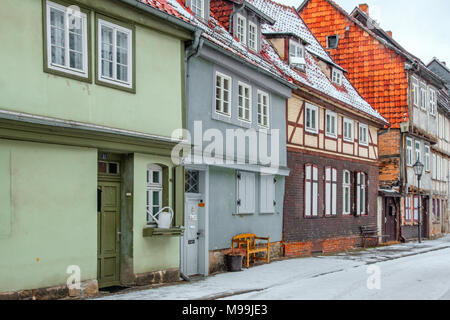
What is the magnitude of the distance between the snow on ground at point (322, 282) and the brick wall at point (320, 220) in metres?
1.20

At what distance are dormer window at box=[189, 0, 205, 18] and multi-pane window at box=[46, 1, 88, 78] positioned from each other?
6.05 meters

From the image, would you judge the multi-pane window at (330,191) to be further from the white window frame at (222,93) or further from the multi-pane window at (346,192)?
the white window frame at (222,93)

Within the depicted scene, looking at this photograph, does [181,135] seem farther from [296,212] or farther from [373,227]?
[373,227]

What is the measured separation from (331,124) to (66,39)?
1440 cm

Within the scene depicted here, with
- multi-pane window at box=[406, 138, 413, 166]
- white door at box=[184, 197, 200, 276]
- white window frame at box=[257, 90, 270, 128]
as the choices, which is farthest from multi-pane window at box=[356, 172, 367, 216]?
white door at box=[184, 197, 200, 276]

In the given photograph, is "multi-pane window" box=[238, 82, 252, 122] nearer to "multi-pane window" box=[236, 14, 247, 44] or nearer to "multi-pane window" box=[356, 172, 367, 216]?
"multi-pane window" box=[236, 14, 247, 44]

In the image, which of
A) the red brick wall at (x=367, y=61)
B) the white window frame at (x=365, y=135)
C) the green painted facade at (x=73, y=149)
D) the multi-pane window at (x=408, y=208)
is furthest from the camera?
the multi-pane window at (x=408, y=208)

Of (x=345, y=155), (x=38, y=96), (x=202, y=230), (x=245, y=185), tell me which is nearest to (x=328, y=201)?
(x=345, y=155)

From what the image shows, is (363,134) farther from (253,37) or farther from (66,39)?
(66,39)

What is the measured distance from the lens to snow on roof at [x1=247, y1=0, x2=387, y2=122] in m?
20.7

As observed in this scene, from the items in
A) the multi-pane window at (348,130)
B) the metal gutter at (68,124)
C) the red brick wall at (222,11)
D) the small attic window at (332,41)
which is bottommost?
the metal gutter at (68,124)

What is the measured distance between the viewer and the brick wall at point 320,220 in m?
19.3

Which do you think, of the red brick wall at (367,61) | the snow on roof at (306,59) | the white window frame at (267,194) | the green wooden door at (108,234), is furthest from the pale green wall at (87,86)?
the red brick wall at (367,61)

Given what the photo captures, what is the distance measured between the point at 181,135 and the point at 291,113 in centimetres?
725
